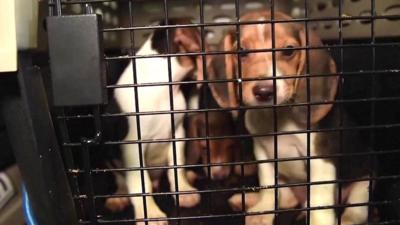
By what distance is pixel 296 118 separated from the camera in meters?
0.95

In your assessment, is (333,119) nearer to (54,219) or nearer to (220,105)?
(220,105)

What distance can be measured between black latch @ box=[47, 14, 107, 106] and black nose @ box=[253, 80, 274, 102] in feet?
1.17

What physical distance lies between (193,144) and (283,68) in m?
0.31

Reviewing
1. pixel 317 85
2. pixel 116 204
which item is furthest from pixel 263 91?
pixel 116 204

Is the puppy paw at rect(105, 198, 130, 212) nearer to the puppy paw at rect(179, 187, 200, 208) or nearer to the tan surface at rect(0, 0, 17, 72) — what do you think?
the puppy paw at rect(179, 187, 200, 208)

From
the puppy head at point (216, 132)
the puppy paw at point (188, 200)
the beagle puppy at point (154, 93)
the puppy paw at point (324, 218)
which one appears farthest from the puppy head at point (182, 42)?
the puppy paw at point (324, 218)

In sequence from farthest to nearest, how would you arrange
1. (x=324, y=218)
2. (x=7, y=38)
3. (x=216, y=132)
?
1. (x=216, y=132)
2. (x=324, y=218)
3. (x=7, y=38)

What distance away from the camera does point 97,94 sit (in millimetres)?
598

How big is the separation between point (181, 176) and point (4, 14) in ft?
1.94

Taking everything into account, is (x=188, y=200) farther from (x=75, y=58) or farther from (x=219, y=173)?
(x=75, y=58)

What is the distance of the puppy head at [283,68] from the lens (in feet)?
2.88

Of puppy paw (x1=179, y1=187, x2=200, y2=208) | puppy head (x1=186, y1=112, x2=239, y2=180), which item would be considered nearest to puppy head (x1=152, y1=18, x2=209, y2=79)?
puppy head (x1=186, y1=112, x2=239, y2=180)

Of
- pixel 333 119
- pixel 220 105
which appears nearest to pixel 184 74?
pixel 220 105

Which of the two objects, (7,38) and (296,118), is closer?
(7,38)
